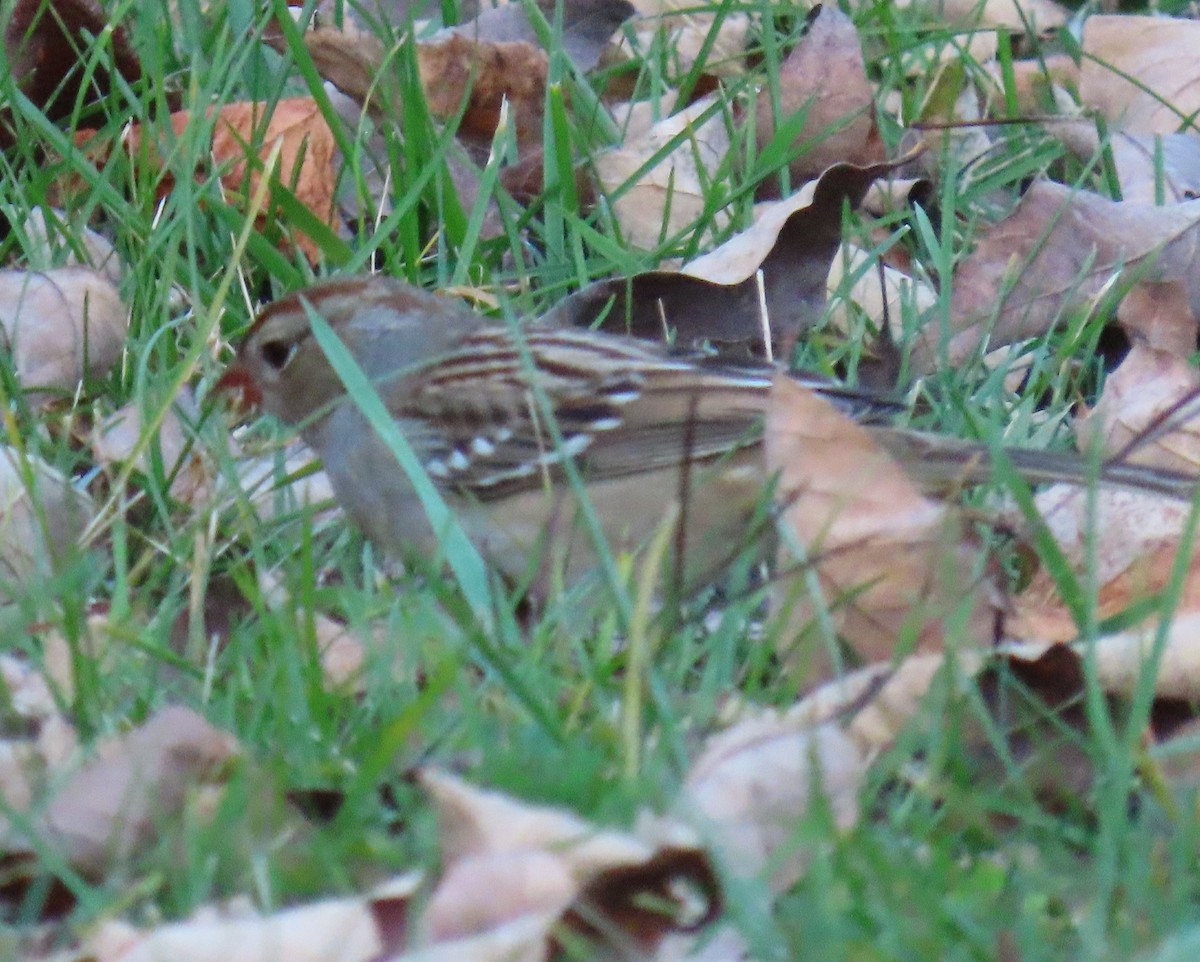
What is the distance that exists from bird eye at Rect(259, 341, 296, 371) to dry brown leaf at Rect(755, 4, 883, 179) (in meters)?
1.30

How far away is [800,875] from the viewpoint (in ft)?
6.75

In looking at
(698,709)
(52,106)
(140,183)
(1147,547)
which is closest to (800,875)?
(698,709)

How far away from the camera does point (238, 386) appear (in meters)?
3.76

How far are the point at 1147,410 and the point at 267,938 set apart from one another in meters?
1.99

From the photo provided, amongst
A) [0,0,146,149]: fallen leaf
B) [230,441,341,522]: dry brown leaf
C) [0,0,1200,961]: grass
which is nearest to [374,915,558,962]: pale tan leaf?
[0,0,1200,961]: grass

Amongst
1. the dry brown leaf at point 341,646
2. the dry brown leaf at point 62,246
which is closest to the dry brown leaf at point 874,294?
the dry brown leaf at point 62,246

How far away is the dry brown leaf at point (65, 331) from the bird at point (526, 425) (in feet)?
0.85

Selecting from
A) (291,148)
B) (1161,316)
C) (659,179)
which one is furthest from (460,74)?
(1161,316)

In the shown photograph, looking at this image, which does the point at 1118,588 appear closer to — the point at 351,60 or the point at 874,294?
the point at 874,294

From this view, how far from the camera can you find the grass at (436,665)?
2.03m

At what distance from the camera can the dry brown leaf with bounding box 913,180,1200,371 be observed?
13.1ft

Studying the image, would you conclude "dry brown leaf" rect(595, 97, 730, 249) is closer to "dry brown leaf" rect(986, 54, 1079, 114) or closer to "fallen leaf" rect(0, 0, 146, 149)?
"dry brown leaf" rect(986, 54, 1079, 114)

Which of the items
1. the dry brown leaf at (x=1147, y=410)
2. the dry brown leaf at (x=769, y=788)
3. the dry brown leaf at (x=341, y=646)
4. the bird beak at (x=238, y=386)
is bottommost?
the dry brown leaf at (x=1147, y=410)

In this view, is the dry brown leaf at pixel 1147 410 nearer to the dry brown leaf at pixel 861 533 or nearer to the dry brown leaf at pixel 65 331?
the dry brown leaf at pixel 861 533
